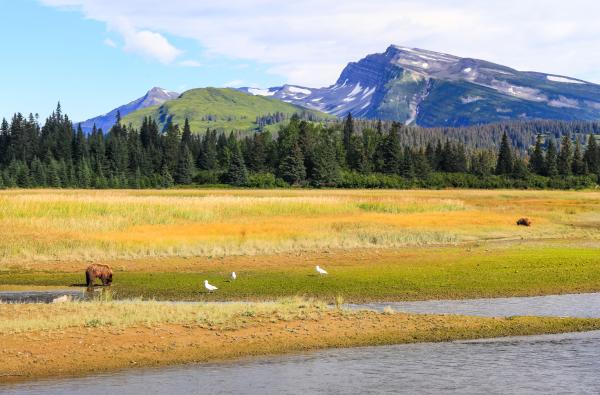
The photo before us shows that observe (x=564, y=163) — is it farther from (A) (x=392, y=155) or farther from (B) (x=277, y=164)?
(B) (x=277, y=164)

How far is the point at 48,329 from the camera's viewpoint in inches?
902

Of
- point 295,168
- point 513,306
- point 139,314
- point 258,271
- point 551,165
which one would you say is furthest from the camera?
point 551,165

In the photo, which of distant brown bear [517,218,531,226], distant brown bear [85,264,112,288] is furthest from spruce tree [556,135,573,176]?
distant brown bear [85,264,112,288]

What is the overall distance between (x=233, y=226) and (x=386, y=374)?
37562 millimetres

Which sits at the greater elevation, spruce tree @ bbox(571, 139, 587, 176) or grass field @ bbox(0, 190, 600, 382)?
spruce tree @ bbox(571, 139, 587, 176)

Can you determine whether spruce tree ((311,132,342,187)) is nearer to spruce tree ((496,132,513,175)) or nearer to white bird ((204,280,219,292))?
spruce tree ((496,132,513,175))

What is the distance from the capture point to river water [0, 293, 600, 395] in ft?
59.4

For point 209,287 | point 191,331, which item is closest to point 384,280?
point 209,287

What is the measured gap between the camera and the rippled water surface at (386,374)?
59.4 ft

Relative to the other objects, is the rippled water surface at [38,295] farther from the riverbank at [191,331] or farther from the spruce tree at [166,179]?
the spruce tree at [166,179]

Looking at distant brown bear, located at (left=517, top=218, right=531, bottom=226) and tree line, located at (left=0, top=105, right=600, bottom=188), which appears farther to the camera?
tree line, located at (left=0, top=105, right=600, bottom=188)

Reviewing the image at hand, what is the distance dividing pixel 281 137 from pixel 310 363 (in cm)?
16948

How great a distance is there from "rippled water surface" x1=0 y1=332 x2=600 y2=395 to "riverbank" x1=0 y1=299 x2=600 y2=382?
107 cm

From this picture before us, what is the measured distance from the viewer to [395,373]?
19516 millimetres
